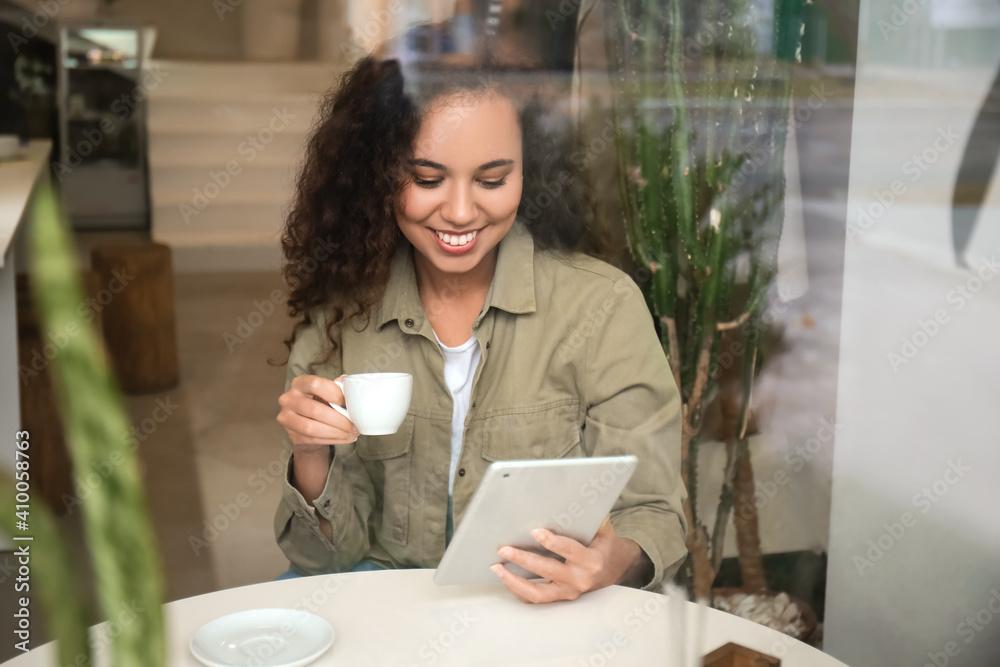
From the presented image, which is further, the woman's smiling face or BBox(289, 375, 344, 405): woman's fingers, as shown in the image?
the woman's smiling face

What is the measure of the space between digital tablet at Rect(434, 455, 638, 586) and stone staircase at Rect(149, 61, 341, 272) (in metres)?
1.30

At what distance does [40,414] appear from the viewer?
1613 mm

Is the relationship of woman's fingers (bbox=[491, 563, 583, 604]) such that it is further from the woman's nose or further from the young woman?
the woman's nose

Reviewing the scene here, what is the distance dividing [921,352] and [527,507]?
0.79 meters

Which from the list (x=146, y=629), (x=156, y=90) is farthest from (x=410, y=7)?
(x=146, y=629)

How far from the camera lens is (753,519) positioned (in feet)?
4.48

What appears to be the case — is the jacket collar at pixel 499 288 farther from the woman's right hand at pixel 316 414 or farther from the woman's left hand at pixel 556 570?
the woman's left hand at pixel 556 570

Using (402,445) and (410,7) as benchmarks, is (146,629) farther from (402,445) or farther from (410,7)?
(410,7)

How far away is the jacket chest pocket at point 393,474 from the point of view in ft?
3.12

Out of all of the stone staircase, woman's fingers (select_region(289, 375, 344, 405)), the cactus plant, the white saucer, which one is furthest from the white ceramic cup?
the stone staircase

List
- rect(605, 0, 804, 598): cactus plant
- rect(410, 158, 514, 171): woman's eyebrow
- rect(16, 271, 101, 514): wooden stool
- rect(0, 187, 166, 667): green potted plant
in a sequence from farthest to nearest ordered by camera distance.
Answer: rect(16, 271, 101, 514): wooden stool < rect(605, 0, 804, 598): cactus plant < rect(410, 158, 514, 171): woman's eyebrow < rect(0, 187, 166, 667): green potted plant

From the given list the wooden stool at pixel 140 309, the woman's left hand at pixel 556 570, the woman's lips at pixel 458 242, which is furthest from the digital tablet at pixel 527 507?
the wooden stool at pixel 140 309

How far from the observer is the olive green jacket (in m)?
0.93

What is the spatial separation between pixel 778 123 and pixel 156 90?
1053mm
